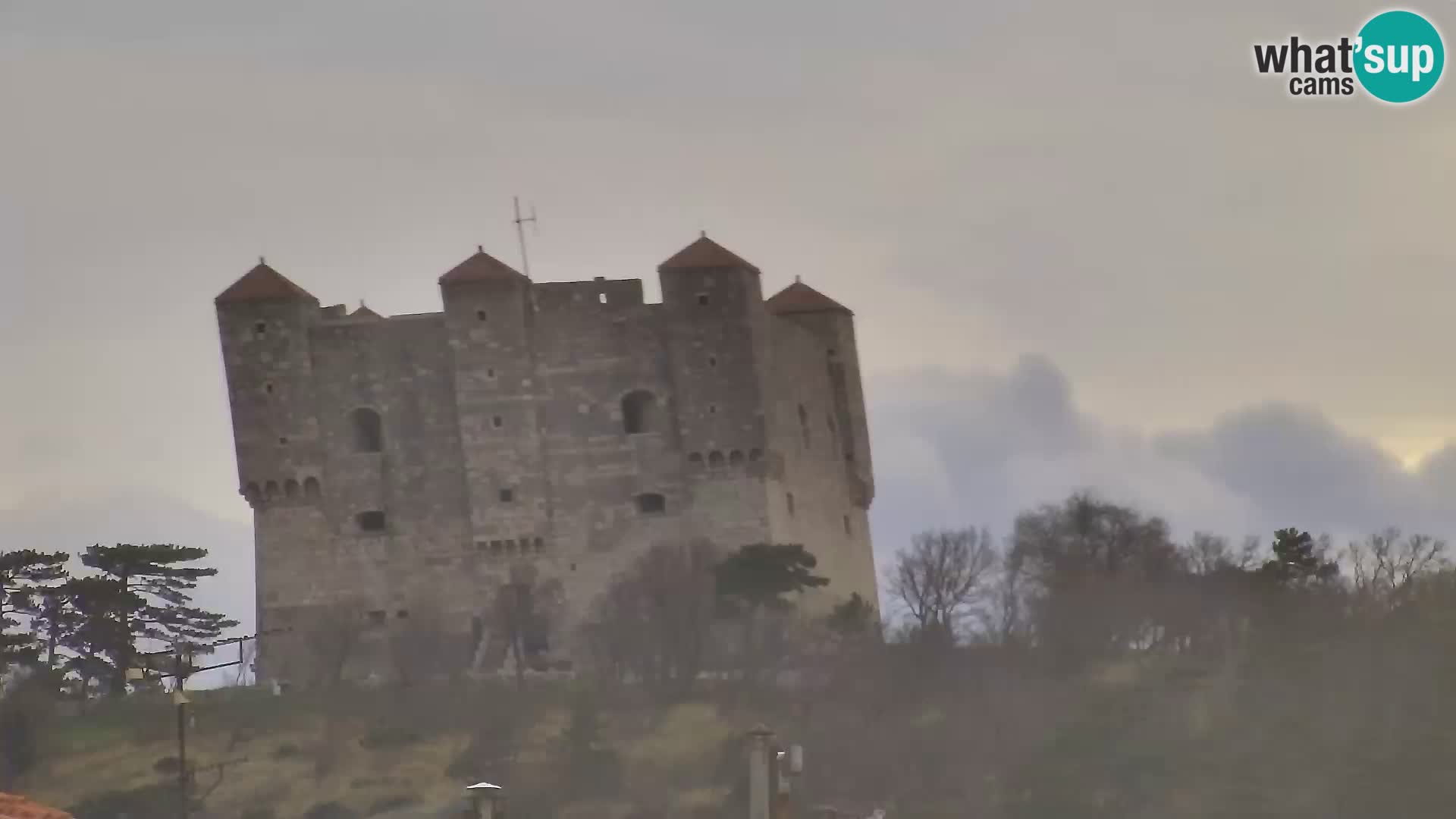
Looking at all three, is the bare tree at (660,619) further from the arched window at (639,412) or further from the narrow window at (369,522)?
the narrow window at (369,522)

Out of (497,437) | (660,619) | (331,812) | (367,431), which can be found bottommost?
(331,812)

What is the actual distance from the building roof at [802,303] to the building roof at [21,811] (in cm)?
5139

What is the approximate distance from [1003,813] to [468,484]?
18.3 meters

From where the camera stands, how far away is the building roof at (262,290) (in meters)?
76.3

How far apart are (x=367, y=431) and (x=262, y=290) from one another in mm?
3744

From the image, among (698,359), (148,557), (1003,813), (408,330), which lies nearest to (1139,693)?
(1003,813)

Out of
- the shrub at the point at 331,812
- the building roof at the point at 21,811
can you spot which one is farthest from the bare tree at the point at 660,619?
the building roof at the point at 21,811

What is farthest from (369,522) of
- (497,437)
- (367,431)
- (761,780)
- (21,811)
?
(21,811)

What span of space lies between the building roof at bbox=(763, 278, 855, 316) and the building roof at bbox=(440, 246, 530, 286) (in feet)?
28.1

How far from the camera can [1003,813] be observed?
61.0m

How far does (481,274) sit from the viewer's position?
75.0 metres

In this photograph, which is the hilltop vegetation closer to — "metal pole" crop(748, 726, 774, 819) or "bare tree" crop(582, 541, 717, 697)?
"bare tree" crop(582, 541, 717, 697)

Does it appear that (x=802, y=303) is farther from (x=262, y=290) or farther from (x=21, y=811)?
(x=21, y=811)

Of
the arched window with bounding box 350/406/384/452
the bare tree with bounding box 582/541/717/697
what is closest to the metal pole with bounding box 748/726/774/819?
the bare tree with bounding box 582/541/717/697
